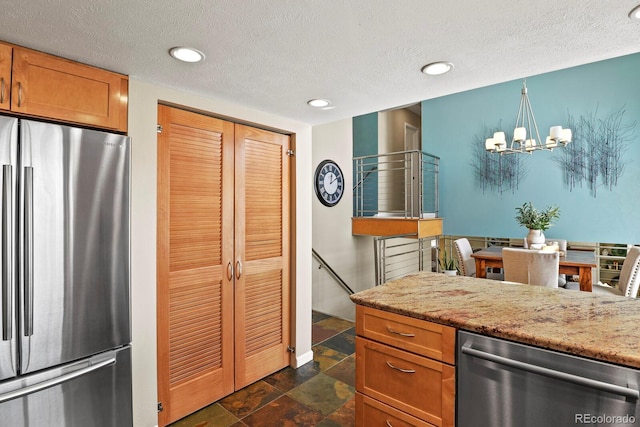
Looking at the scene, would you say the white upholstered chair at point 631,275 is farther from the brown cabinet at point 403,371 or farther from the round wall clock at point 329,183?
the round wall clock at point 329,183

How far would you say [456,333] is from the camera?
1.35 metres

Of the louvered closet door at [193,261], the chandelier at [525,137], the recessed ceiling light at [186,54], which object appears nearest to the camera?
the recessed ceiling light at [186,54]

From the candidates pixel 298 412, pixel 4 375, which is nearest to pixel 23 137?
pixel 4 375

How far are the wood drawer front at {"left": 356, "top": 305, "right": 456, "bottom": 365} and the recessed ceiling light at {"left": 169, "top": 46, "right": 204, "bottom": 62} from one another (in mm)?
1529

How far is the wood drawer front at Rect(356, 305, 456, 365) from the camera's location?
4.51 ft

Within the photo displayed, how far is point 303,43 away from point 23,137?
1384mm

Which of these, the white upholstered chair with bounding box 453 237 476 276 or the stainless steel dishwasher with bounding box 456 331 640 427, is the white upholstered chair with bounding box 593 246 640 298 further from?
the stainless steel dishwasher with bounding box 456 331 640 427

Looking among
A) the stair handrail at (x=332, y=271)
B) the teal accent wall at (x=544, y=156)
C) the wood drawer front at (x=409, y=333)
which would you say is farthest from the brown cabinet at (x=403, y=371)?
the teal accent wall at (x=544, y=156)

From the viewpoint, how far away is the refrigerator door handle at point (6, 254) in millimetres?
1469

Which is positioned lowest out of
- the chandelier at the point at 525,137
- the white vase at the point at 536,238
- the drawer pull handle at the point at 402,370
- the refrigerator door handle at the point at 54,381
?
the refrigerator door handle at the point at 54,381

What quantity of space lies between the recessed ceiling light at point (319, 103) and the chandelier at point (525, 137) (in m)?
2.97

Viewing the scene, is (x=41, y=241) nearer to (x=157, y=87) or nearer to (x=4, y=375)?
(x=4, y=375)

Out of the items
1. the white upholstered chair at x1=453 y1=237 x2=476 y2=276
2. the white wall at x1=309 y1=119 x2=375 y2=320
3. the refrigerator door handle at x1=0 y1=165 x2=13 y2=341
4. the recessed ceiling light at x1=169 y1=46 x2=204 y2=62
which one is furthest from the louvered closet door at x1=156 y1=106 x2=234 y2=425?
the white upholstered chair at x1=453 y1=237 x2=476 y2=276

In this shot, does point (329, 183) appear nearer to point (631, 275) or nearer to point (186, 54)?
point (186, 54)
